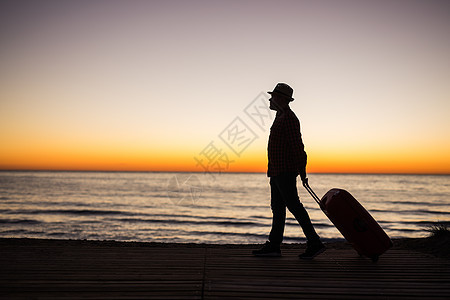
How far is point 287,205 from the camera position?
4277 mm

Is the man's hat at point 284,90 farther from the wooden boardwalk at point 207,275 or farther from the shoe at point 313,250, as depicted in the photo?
the wooden boardwalk at point 207,275

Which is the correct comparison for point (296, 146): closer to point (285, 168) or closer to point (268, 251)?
point (285, 168)

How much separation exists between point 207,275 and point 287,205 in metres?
1.38

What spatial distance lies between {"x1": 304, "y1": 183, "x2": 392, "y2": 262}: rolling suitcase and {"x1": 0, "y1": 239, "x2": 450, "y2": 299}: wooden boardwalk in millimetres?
170

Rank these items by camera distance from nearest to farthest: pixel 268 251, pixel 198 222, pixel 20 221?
pixel 268 251 < pixel 20 221 < pixel 198 222

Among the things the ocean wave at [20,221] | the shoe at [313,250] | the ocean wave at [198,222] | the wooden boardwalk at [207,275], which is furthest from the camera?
the ocean wave at [198,222]

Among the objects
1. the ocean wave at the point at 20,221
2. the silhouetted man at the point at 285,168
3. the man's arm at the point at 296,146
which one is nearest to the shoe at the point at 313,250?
the silhouetted man at the point at 285,168

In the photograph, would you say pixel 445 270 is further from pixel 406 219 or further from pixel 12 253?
pixel 406 219

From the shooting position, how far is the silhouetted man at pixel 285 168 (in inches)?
167

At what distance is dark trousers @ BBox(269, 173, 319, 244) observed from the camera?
4.24 metres

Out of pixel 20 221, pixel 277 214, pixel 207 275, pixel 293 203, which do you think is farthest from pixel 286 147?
pixel 20 221

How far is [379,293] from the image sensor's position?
282 cm

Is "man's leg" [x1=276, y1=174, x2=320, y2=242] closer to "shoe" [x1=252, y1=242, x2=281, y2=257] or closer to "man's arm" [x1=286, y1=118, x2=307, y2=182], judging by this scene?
"man's arm" [x1=286, y1=118, x2=307, y2=182]

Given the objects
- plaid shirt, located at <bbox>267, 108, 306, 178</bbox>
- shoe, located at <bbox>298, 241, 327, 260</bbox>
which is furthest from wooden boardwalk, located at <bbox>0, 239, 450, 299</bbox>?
plaid shirt, located at <bbox>267, 108, 306, 178</bbox>
